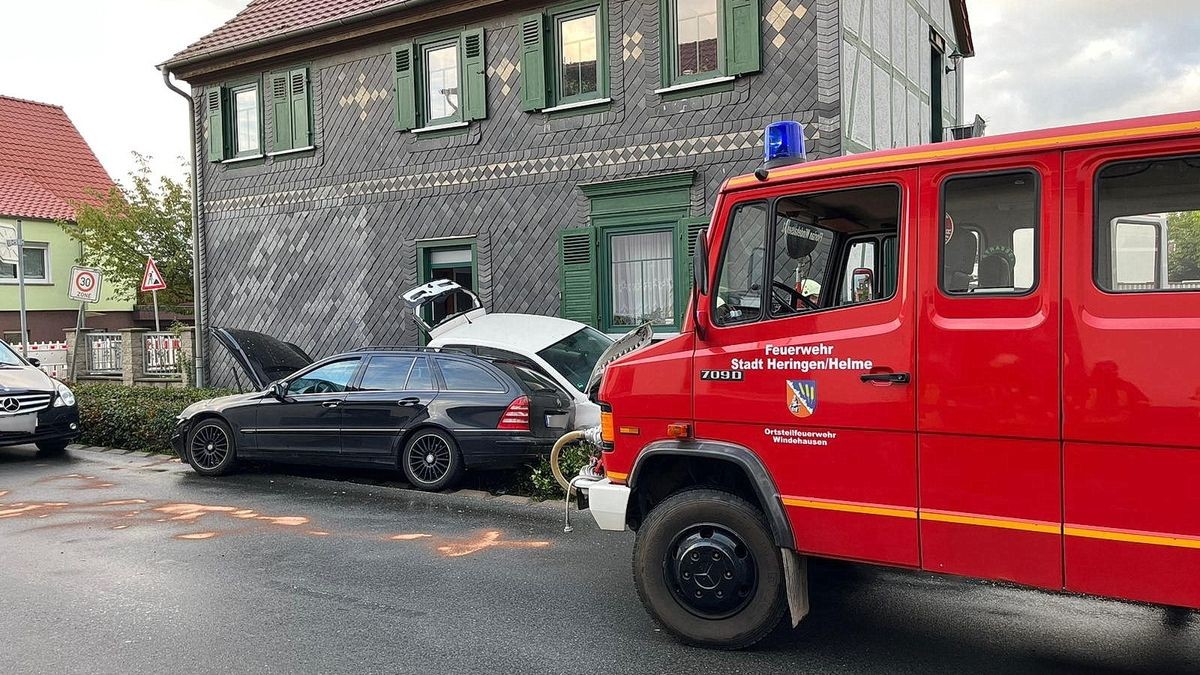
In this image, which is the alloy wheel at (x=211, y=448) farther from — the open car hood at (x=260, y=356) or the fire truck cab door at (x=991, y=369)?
the fire truck cab door at (x=991, y=369)

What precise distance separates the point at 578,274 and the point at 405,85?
4.42 m

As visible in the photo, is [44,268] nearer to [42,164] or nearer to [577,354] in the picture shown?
[42,164]

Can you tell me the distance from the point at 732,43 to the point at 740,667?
30.3 feet

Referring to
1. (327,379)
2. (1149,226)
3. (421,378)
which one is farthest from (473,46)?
(1149,226)

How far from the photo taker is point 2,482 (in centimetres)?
1000

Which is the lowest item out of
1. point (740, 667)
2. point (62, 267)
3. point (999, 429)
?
point (740, 667)

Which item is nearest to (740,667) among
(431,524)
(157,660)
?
(157,660)

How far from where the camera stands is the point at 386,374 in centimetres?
952

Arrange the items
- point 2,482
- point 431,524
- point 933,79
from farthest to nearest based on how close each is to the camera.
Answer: point 933,79
point 2,482
point 431,524

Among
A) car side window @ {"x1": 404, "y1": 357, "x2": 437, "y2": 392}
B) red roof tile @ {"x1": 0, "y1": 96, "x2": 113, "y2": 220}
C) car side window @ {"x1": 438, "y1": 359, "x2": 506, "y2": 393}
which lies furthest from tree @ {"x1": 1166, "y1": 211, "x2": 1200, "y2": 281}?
red roof tile @ {"x1": 0, "y1": 96, "x2": 113, "y2": 220}

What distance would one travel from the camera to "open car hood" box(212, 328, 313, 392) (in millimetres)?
10867

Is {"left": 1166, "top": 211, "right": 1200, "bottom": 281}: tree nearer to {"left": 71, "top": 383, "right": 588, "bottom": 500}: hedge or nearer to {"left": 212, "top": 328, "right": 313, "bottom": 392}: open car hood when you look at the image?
{"left": 212, "top": 328, "right": 313, "bottom": 392}: open car hood

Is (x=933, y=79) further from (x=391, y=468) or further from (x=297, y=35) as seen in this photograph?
(x=391, y=468)

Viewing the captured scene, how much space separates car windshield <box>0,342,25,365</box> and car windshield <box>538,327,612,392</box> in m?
7.73
